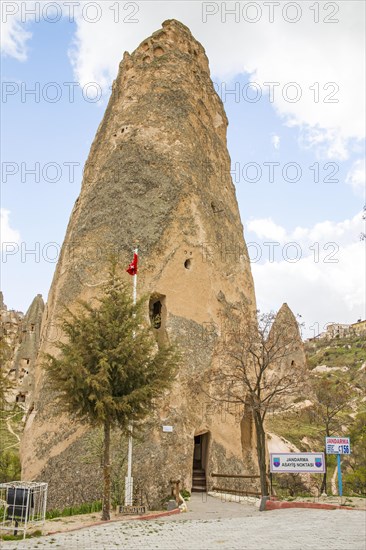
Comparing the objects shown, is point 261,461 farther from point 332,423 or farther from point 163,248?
point 332,423

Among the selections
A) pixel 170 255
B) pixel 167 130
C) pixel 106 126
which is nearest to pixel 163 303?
pixel 170 255

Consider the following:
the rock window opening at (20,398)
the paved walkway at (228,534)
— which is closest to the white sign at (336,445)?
the paved walkway at (228,534)

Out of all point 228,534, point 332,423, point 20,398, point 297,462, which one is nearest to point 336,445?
point 297,462

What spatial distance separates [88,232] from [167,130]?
250 inches

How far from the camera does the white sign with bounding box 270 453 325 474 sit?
1698 cm

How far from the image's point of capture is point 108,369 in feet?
45.8

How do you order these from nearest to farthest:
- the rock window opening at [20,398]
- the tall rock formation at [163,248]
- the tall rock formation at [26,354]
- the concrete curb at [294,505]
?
the concrete curb at [294,505] < the tall rock formation at [163,248] < the rock window opening at [20,398] < the tall rock formation at [26,354]

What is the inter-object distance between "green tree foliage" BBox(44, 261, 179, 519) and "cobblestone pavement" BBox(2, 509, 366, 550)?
6.82 ft

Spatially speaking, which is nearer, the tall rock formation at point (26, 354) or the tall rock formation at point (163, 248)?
the tall rock formation at point (163, 248)

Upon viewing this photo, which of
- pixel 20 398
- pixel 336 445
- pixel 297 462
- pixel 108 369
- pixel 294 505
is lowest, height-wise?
pixel 294 505

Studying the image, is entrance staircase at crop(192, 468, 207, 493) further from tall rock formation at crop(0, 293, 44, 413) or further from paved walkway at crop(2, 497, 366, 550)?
tall rock formation at crop(0, 293, 44, 413)

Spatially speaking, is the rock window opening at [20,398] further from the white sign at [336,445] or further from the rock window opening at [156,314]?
the white sign at [336,445]

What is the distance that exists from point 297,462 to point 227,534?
20.6 feet

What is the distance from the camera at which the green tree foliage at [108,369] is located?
13539mm
